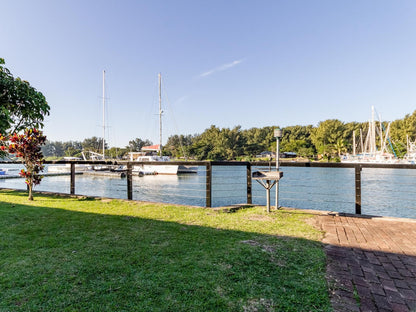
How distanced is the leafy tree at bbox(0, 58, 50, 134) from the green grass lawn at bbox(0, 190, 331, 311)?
3.82ft

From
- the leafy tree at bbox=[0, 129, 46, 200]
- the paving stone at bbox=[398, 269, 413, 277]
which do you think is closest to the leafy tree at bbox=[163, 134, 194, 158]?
the leafy tree at bbox=[0, 129, 46, 200]

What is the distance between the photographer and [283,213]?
10.9 feet

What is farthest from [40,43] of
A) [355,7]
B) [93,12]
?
[355,7]

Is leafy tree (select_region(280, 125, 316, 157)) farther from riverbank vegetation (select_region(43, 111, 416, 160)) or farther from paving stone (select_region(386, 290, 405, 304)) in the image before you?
paving stone (select_region(386, 290, 405, 304))

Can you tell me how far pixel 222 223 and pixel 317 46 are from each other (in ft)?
50.2

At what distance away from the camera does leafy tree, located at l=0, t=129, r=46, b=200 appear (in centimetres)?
424

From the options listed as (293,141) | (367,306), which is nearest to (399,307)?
(367,306)

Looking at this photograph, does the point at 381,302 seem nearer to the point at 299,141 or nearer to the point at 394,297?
the point at 394,297

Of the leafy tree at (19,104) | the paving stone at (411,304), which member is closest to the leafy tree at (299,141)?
the paving stone at (411,304)

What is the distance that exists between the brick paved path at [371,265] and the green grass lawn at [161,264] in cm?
12

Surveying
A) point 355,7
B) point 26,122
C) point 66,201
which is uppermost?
point 355,7

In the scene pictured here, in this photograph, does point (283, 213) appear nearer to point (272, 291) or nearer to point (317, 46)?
point (272, 291)

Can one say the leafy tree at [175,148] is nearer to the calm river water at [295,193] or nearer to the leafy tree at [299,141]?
the leafy tree at [299,141]

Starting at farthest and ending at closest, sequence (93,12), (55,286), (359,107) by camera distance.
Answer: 1. (359,107)
2. (93,12)
3. (55,286)
